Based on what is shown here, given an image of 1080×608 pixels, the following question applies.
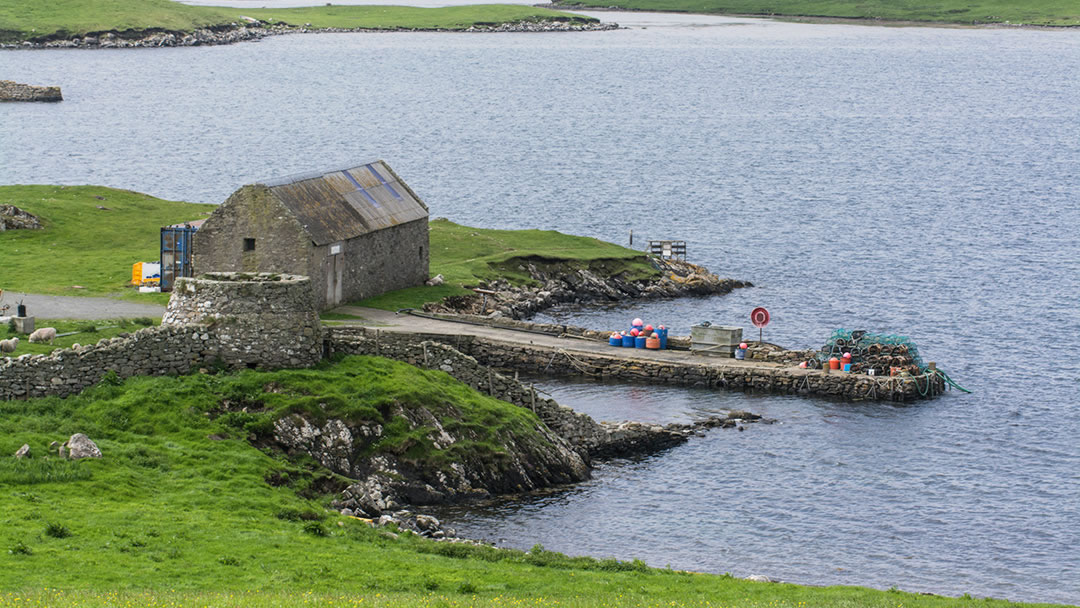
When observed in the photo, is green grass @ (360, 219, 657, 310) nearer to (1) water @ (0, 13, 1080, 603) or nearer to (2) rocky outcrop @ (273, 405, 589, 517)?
(1) water @ (0, 13, 1080, 603)

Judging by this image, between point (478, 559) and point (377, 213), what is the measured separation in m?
35.8

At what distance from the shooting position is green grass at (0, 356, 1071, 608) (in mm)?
33125

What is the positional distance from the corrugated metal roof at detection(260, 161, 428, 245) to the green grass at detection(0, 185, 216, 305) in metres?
7.33

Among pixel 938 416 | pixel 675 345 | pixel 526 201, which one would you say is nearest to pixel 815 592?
pixel 938 416

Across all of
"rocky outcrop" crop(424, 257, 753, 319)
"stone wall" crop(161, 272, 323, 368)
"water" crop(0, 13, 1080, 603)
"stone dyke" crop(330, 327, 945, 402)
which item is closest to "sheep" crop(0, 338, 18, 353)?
"stone wall" crop(161, 272, 323, 368)

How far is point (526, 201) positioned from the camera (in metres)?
141

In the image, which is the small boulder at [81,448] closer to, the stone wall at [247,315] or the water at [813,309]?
the stone wall at [247,315]

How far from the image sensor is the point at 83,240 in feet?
275

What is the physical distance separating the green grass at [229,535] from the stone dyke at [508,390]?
5.01m

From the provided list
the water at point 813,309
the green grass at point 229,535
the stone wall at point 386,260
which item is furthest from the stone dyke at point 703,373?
the green grass at point 229,535

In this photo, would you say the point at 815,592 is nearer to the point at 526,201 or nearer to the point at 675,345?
the point at 675,345

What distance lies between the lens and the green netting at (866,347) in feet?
245

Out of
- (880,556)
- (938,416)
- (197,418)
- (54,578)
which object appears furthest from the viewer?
(938,416)

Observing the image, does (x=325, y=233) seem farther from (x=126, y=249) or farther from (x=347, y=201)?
(x=126, y=249)
